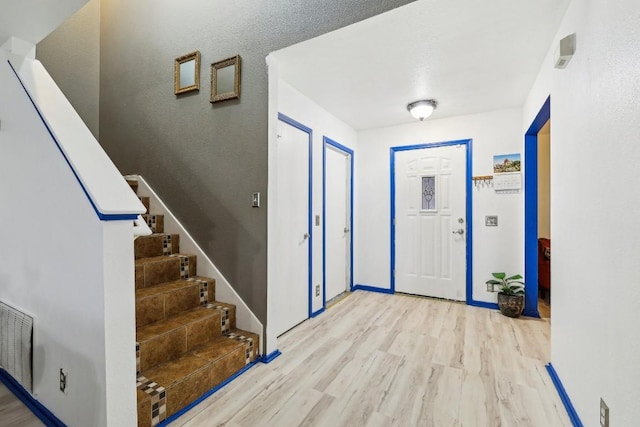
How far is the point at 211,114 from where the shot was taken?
248cm

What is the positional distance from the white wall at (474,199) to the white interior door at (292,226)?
133 centimetres

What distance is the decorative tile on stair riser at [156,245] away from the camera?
234 centimetres

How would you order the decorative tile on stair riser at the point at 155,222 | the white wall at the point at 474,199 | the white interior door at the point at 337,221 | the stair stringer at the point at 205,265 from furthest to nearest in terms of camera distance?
the white interior door at the point at 337,221 → the white wall at the point at 474,199 → the decorative tile on stair riser at the point at 155,222 → the stair stringer at the point at 205,265

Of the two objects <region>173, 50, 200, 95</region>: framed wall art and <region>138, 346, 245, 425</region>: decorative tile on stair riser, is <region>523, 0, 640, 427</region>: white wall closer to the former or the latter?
<region>138, 346, 245, 425</region>: decorative tile on stair riser

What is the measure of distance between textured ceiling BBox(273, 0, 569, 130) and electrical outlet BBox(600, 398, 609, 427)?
2.04 metres

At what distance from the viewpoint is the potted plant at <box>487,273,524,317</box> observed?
3059mm

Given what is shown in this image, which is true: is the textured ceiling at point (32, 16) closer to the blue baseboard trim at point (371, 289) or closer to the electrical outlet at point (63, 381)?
the electrical outlet at point (63, 381)

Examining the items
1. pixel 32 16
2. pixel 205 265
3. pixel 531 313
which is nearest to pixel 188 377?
pixel 205 265

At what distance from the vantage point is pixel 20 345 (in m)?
1.64

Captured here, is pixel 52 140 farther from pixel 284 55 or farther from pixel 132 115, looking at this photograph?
Result: pixel 132 115

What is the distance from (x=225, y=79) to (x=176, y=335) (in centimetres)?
197

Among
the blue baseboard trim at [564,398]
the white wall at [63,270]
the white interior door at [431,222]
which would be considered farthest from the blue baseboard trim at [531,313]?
the white wall at [63,270]

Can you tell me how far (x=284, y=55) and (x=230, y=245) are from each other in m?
1.57


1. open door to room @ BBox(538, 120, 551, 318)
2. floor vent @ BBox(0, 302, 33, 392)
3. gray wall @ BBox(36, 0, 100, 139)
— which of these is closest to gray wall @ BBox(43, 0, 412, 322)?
gray wall @ BBox(36, 0, 100, 139)
